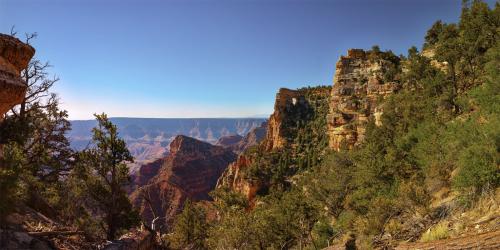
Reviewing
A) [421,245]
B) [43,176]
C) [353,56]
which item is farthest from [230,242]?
[353,56]

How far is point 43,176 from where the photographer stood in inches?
844

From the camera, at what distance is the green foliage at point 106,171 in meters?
19.2

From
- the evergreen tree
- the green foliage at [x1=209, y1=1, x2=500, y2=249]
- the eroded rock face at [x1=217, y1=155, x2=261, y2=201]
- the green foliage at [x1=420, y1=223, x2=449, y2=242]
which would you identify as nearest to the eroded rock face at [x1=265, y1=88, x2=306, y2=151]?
the eroded rock face at [x1=217, y1=155, x2=261, y2=201]

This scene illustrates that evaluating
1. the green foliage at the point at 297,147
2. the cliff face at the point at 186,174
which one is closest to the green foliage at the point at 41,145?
the green foliage at the point at 297,147

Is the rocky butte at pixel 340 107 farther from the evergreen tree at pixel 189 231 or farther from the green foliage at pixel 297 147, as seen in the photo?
the evergreen tree at pixel 189 231

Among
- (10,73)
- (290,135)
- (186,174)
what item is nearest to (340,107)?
(290,135)

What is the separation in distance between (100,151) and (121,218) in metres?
4.60

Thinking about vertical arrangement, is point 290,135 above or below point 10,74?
below

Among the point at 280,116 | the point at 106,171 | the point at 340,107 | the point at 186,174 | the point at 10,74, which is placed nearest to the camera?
the point at 10,74

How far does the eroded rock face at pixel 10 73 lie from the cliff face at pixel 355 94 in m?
45.9

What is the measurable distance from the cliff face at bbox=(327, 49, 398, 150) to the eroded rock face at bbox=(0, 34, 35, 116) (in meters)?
Result: 45.9

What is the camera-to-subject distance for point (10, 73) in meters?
10.9

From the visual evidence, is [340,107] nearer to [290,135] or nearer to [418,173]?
[290,135]

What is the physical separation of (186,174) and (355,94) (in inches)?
3710
